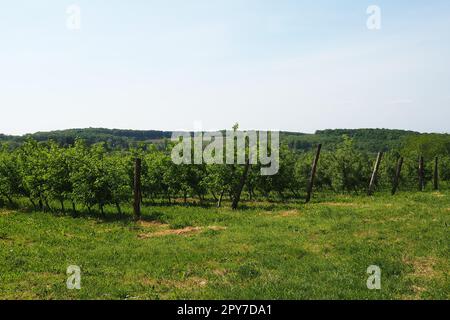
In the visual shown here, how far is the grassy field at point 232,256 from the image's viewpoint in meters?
10.8

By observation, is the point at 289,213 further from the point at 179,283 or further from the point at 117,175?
the point at 179,283

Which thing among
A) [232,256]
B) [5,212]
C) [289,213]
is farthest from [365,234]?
[5,212]

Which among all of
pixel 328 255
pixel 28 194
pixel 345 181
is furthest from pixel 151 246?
pixel 345 181

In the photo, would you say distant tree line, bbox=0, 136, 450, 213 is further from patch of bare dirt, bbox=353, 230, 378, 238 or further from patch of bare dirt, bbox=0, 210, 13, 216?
patch of bare dirt, bbox=353, 230, 378, 238

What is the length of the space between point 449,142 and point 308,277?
108 m

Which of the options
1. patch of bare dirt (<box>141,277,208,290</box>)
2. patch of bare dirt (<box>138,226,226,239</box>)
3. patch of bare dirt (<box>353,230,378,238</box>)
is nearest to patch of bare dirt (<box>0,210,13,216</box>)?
patch of bare dirt (<box>138,226,226,239</box>)

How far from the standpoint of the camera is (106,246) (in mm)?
17016

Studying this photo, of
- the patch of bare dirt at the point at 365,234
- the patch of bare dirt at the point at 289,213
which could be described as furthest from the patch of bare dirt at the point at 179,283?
the patch of bare dirt at the point at 289,213

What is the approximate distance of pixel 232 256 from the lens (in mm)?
14906

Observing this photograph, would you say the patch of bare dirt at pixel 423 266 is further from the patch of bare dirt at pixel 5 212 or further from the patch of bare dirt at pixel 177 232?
the patch of bare dirt at pixel 5 212

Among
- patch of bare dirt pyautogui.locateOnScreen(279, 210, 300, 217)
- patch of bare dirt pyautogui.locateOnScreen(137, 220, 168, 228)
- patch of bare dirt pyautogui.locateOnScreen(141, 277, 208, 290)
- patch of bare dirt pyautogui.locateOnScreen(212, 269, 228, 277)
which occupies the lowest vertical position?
patch of bare dirt pyautogui.locateOnScreen(279, 210, 300, 217)

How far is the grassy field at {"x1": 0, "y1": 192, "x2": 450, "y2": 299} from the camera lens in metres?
10.8
